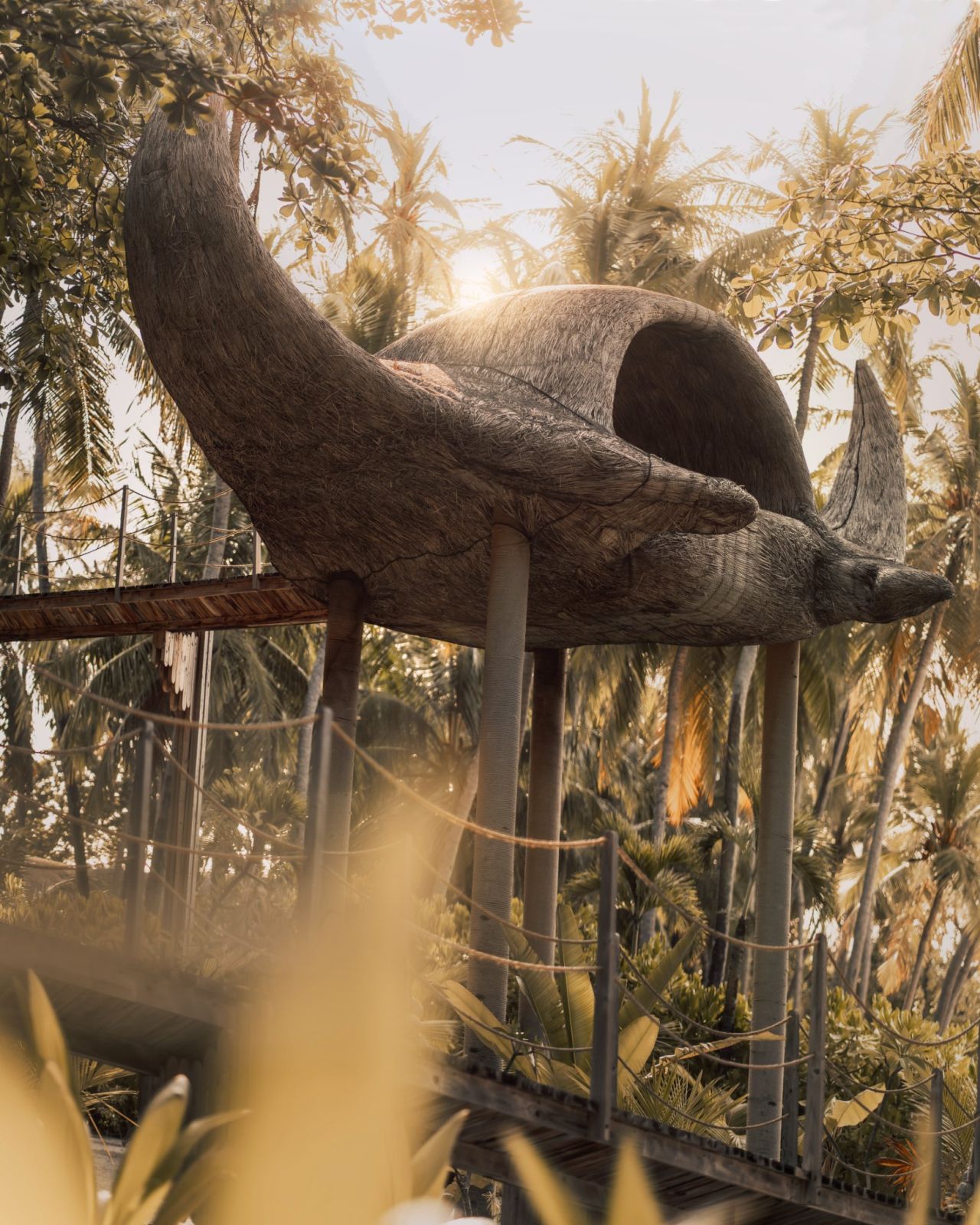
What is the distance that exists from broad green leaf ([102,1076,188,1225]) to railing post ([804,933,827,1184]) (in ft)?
18.3

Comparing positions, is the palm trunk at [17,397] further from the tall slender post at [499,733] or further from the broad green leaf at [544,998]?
the broad green leaf at [544,998]

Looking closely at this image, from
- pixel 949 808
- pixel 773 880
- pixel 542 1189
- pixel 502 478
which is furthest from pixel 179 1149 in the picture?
pixel 949 808

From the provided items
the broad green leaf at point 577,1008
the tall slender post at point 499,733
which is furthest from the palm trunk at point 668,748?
the tall slender post at point 499,733

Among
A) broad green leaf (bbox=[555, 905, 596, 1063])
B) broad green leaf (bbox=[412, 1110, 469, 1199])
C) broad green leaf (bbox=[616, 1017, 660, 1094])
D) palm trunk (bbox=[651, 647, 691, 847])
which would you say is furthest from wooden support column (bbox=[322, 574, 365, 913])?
palm trunk (bbox=[651, 647, 691, 847])

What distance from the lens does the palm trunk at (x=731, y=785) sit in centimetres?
2027

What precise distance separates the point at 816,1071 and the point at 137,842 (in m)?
3.69

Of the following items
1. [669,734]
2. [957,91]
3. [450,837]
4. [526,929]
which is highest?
[957,91]

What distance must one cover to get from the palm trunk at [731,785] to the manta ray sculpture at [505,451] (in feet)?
34.6

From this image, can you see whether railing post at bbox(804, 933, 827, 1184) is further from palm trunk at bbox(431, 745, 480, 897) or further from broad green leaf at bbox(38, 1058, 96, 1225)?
palm trunk at bbox(431, 745, 480, 897)

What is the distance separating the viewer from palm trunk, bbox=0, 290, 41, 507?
1051 cm

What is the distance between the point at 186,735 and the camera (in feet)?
39.4

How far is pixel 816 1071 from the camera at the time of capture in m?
7.15

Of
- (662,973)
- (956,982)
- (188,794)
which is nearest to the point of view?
(662,973)

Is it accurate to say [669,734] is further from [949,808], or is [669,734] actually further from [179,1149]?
[179,1149]
